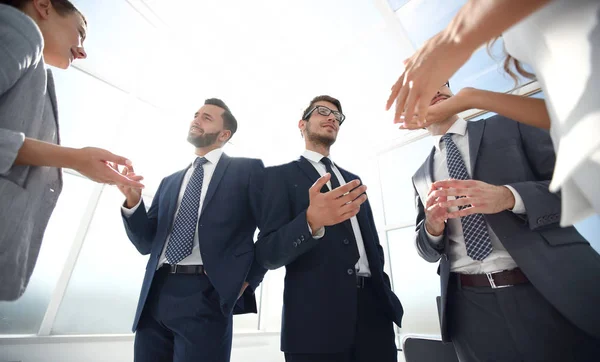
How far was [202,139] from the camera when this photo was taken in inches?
83.7

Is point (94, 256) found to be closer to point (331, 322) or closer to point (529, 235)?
point (331, 322)

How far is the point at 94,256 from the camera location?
2574 mm

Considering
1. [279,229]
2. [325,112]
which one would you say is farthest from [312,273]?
[325,112]

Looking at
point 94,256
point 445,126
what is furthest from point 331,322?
point 94,256

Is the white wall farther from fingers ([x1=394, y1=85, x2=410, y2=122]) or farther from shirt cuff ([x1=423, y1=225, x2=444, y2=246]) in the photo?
fingers ([x1=394, y1=85, x2=410, y2=122])

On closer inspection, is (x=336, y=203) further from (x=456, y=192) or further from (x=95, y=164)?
(x=95, y=164)

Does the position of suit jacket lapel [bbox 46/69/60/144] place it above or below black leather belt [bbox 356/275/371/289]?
above

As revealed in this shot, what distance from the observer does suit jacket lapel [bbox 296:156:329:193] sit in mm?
1623

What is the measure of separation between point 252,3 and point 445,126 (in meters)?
2.33

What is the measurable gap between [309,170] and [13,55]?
1.31 meters

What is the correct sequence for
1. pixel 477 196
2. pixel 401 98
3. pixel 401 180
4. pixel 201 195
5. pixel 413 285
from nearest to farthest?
pixel 401 98 < pixel 477 196 < pixel 201 195 < pixel 413 285 < pixel 401 180

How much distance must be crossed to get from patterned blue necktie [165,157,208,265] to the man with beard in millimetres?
410

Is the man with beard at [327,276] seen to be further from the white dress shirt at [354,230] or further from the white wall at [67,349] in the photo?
the white wall at [67,349]

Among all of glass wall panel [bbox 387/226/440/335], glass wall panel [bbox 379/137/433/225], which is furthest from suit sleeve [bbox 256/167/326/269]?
glass wall panel [bbox 379/137/433/225]
